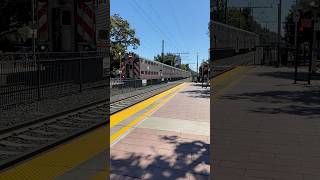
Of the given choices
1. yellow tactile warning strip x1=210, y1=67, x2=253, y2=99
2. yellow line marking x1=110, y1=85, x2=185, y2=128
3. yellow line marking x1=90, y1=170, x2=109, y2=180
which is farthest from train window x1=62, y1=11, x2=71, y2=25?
yellow tactile warning strip x1=210, y1=67, x2=253, y2=99

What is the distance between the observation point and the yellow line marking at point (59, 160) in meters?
6.21

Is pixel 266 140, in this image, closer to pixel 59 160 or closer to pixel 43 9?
pixel 59 160

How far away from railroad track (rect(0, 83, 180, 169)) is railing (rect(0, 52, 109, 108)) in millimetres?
997

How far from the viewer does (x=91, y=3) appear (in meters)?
9.00

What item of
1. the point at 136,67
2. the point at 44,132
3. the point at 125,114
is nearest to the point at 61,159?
the point at 44,132

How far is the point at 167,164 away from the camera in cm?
661

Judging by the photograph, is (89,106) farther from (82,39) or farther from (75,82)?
(82,39)

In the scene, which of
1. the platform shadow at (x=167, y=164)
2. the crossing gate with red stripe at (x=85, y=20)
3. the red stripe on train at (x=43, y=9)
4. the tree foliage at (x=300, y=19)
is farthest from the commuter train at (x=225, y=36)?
the tree foliage at (x=300, y=19)

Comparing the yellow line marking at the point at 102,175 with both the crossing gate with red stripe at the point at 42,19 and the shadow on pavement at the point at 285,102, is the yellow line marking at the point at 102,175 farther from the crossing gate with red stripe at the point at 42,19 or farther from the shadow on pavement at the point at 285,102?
the shadow on pavement at the point at 285,102

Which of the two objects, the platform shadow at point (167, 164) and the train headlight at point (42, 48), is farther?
the train headlight at point (42, 48)

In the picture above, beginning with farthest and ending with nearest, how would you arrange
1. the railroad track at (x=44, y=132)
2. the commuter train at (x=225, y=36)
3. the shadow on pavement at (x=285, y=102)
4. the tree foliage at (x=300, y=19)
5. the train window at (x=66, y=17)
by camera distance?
the tree foliage at (x=300, y=19) < the shadow on pavement at (x=285, y=102) < the train window at (x=66, y=17) < the railroad track at (x=44, y=132) < the commuter train at (x=225, y=36)

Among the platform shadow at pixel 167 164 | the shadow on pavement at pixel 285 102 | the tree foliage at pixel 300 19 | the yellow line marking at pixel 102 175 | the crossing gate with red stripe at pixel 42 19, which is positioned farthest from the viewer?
the tree foliage at pixel 300 19

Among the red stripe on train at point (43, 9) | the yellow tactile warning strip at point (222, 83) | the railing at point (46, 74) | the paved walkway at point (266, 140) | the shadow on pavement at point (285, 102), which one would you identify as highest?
the red stripe on train at point (43, 9)

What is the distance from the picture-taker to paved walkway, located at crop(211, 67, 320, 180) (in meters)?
6.15
